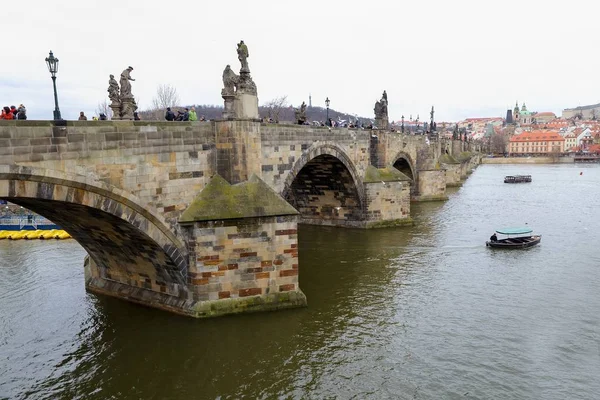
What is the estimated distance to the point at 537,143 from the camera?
445 feet

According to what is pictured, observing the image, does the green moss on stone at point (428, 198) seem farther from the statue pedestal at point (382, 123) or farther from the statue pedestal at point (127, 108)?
the statue pedestal at point (127, 108)

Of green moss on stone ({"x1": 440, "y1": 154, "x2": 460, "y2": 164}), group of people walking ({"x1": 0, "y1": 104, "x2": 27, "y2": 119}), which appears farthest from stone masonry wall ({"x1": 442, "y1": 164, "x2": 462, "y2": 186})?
group of people walking ({"x1": 0, "y1": 104, "x2": 27, "y2": 119})

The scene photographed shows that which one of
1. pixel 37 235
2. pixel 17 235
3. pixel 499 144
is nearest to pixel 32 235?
pixel 37 235

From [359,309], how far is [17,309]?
37.0 ft

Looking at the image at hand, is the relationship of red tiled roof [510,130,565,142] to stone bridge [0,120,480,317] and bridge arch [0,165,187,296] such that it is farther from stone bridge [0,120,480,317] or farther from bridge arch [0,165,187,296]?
bridge arch [0,165,187,296]

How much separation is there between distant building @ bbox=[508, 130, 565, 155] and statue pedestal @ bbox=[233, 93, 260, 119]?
429 feet

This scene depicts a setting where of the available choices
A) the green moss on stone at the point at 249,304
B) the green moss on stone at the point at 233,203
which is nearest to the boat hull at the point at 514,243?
the green moss on stone at the point at 249,304

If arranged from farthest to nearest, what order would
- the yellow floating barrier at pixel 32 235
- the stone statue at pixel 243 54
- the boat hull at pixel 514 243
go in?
the yellow floating barrier at pixel 32 235 → the boat hull at pixel 514 243 → the stone statue at pixel 243 54

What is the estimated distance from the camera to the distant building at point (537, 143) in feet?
435

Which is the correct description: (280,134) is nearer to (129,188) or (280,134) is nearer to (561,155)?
(129,188)

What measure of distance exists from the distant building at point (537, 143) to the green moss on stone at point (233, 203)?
131049 millimetres

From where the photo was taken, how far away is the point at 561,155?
121m

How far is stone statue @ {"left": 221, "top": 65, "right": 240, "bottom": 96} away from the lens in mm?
15086

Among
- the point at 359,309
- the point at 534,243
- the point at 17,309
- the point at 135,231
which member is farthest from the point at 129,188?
the point at 534,243
